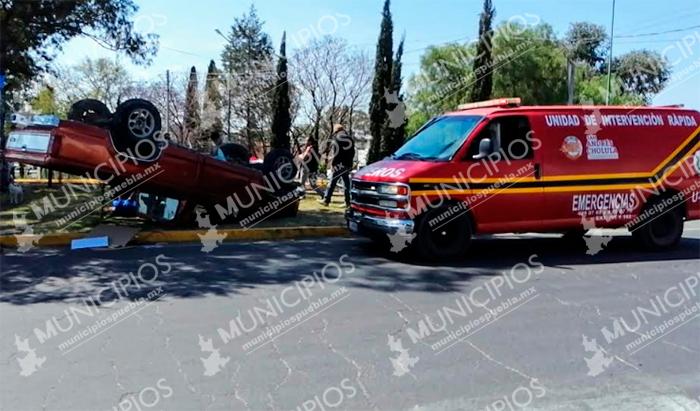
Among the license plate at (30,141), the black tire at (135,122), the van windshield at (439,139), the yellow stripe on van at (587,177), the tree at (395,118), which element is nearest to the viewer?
the yellow stripe on van at (587,177)

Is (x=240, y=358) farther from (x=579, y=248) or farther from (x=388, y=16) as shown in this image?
Result: (x=388, y=16)

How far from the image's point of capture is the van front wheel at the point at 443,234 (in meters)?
7.40

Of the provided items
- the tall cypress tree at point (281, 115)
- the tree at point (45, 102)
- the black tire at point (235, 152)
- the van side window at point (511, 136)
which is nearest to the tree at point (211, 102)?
the tall cypress tree at point (281, 115)

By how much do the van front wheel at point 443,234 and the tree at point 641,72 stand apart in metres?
47.2

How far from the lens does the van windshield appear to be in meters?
7.62

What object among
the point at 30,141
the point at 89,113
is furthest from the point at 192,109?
the point at 30,141

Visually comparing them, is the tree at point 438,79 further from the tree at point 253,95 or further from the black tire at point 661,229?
the black tire at point 661,229

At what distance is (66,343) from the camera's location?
4.59 m

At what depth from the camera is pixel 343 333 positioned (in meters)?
4.89

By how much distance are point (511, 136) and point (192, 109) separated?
28.2 meters

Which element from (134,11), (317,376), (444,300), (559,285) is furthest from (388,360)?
(134,11)

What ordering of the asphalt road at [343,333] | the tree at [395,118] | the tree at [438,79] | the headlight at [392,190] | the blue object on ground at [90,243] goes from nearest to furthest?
1. the asphalt road at [343,333]
2. the headlight at [392,190]
3. the blue object on ground at [90,243]
4. the tree at [395,118]
5. the tree at [438,79]

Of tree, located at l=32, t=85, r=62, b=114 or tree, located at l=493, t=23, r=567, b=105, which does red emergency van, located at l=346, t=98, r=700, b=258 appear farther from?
tree, located at l=32, t=85, r=62, b=114

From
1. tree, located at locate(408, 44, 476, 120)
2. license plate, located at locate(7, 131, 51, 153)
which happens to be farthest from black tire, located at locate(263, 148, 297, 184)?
tree, located at locate(408, 44, 476, 120)
